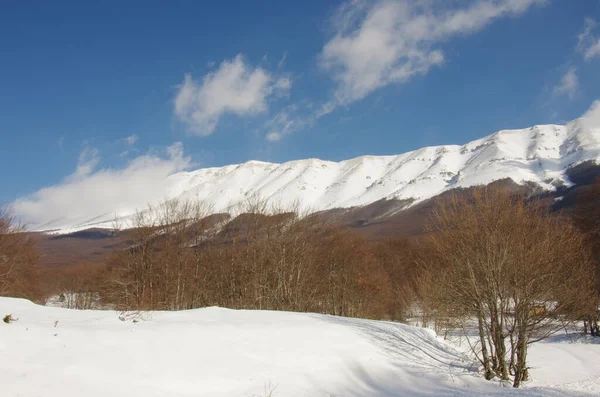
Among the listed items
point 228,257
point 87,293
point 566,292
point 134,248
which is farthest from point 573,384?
point 87,293

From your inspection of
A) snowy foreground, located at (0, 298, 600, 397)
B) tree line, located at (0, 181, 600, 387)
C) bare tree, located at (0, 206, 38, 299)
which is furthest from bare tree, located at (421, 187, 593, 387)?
bare tree, located at (0, 206, 38, 299)

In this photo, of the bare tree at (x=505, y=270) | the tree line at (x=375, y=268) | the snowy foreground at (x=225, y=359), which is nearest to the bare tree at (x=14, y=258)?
the tree line at (x=375, y=268)

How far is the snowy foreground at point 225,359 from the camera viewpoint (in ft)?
33.7

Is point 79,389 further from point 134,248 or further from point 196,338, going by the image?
point 134,248

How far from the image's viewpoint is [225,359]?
13.3 metres

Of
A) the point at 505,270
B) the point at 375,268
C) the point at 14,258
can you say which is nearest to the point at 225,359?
the point at 505,270

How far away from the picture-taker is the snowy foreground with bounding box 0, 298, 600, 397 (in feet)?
33.7

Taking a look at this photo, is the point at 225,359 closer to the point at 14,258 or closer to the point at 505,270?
the point at 505,270

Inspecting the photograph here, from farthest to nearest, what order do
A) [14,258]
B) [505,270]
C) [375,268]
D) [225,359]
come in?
[375,268]
[14,258]
[505,270]
[225,359]

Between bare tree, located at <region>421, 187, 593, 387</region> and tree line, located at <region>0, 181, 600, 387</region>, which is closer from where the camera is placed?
bare tree, located at <region>421, 187, 593, 387</region>

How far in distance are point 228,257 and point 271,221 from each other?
16.6 ft

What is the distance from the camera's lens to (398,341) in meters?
20.1

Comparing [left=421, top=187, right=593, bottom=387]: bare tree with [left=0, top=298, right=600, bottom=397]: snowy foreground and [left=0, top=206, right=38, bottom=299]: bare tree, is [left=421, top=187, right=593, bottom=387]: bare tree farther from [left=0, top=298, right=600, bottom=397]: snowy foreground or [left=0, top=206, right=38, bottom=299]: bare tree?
[left=0, top=206, right=38, bottom=299]: bare tree

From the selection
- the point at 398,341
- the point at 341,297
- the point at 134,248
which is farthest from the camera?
the point at 341,297
